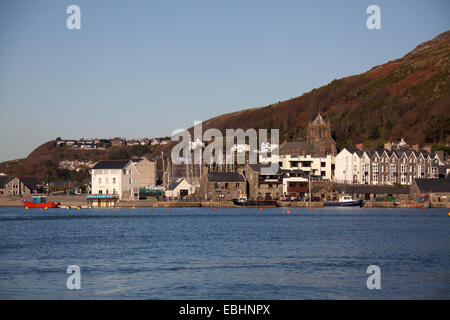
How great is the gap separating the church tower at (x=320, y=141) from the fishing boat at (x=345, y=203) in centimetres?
3373

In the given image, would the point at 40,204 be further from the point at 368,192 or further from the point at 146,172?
the point at 368,192

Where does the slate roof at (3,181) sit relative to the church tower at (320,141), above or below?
below

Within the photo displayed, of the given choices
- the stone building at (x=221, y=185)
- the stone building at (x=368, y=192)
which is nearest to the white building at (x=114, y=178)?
the stone building at (x=221, y=185)

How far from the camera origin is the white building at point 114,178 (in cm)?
12494

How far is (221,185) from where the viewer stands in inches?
4619

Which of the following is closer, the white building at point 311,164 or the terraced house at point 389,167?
the terraced house at point 389,167

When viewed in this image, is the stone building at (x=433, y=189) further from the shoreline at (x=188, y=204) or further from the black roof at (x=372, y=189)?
the black roof at (x=372, y=189)

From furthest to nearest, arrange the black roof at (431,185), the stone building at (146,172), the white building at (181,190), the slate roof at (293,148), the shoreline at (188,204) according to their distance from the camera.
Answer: the stone building at (146,172) → the slate roof at (293,148) → the white building at (181,190) → the shoreline at (188,204) → the black roof at (431,185)

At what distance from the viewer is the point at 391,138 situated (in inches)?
6614

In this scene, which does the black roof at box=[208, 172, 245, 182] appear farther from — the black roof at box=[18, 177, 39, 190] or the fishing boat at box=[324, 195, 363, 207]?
the black roof at box=[18, 177, 39, 190]

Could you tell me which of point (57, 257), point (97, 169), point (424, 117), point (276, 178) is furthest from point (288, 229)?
point (424, 117)

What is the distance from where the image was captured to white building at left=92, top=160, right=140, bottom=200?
410ft

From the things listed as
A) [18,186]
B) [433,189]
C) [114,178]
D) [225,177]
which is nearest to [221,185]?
[225,177]
